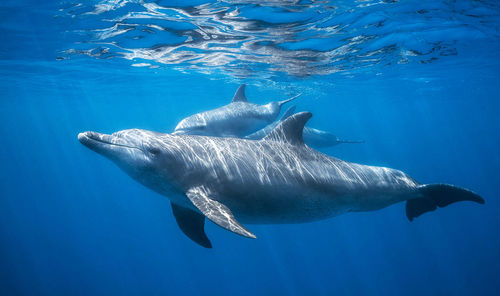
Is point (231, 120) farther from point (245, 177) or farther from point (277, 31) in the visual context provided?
point (245, 177)

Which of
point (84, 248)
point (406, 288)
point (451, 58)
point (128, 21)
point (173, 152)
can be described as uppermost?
point (128, 21)

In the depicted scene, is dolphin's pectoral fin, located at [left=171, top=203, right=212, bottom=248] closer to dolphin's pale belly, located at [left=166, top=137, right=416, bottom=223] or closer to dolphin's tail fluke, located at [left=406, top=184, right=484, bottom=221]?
dolphin's pale belly, located at [left=166, top=137, right=416, bottom=223]

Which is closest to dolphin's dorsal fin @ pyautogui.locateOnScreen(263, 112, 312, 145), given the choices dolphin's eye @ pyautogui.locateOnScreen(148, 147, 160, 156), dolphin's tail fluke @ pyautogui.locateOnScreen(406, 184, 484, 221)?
dolphin's eye @ pyautogui.locateOnScreen(148, 147, 160, 156)

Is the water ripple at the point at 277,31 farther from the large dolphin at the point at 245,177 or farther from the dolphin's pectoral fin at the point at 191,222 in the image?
the dolphin's pectoral fin at the point at 191,222

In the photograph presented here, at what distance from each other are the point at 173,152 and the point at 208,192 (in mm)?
851

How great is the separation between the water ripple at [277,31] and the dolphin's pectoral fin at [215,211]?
741cm

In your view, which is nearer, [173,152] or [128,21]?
[173,152]

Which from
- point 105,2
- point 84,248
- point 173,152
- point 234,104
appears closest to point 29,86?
point 84,248

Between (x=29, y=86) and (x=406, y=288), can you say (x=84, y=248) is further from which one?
(x=406, y=288)

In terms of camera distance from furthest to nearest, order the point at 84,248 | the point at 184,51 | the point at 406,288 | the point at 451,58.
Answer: the point at 84,248, the point at 406,288, the point at 451,58, the point at 184,51

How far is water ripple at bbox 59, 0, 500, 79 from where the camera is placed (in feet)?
32.4

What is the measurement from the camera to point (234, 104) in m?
11.1

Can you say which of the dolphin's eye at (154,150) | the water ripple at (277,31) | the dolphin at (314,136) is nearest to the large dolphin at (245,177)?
the dolphin's eye at (154,150)

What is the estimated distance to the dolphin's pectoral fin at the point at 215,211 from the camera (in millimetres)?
3545
